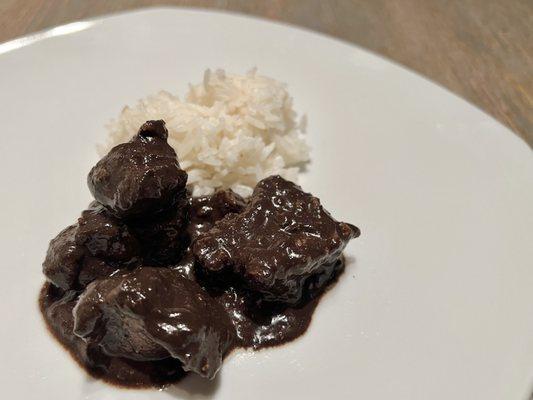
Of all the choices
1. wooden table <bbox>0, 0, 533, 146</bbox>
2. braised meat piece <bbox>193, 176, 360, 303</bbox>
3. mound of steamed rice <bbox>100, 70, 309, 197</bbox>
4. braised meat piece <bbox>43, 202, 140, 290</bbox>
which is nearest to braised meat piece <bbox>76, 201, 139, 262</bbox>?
braised meat piece <bbox>43, 202, 140, 290</bbox>

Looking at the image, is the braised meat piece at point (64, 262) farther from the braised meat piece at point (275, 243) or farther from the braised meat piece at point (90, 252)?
the braised meat piece at point (275, 243)

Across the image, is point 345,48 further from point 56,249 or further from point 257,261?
point 56,249

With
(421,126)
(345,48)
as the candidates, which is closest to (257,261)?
(421,126)

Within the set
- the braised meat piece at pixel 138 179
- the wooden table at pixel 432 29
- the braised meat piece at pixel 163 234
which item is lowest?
the wooden table at pixel 432 29

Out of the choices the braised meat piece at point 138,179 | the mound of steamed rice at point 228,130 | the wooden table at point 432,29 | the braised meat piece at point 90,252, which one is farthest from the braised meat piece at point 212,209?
the wooden table at point 432,29

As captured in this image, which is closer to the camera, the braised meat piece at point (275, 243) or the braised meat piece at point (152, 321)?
the braised meat piece at point (152, 321)

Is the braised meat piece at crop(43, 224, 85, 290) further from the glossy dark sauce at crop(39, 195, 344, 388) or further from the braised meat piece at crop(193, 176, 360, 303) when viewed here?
the braised meat piece at crop(193, 176, 360, 303)

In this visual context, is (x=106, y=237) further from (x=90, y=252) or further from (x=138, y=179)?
(x=138, y=179)
